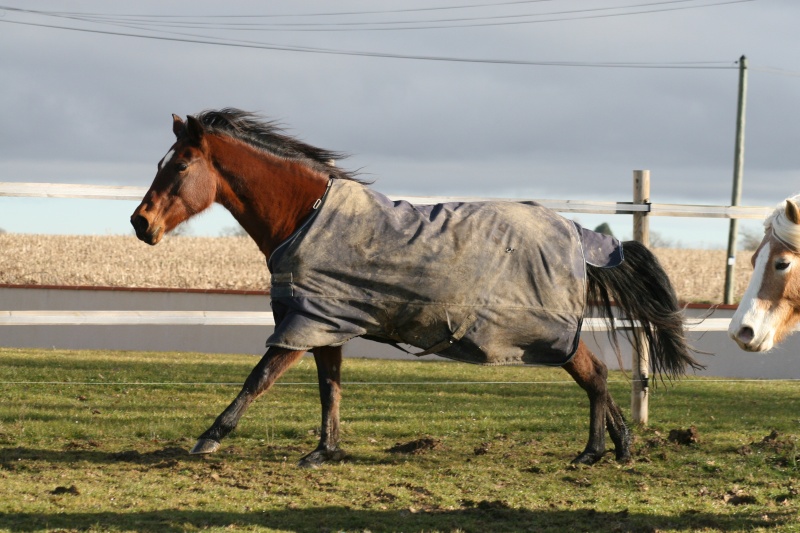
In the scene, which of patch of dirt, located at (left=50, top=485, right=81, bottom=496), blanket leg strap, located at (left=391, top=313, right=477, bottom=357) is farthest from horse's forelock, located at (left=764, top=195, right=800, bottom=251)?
patch of dirt, located at (left=50, top=485, right=81, bottom=496)

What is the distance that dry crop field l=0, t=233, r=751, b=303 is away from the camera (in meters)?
17.7

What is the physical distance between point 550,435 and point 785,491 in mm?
Answer: 1946

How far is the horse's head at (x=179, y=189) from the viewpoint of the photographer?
5301mm

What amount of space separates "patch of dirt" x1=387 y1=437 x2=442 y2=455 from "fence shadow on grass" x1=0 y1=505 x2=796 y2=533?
1451 mm

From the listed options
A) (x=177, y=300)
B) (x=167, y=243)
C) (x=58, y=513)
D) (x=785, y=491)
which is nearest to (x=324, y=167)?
(x=58, y=513)

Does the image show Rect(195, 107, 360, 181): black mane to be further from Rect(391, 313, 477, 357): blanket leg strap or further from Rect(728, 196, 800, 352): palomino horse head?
Rect(728, 196, 800, 352): palomino horse head

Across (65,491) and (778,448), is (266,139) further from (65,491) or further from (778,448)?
(778,448)

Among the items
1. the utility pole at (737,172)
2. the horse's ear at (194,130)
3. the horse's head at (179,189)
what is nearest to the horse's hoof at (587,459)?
the horse's head at (179,189)

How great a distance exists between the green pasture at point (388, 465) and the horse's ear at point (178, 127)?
194 centimetres

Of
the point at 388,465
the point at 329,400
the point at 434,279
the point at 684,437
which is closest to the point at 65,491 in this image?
the point at 329,400

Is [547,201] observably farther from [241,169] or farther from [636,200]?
[241,169]

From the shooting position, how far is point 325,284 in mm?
5062

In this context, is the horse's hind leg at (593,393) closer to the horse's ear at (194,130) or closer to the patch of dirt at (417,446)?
the patch of dirt at (417,446)

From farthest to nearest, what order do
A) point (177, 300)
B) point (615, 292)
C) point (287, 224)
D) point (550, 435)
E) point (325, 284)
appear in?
1. point (177, 300)
2. point (550, 435)
3. point (615, 292)
4. point (287, 224)
5. point (325, 284)
